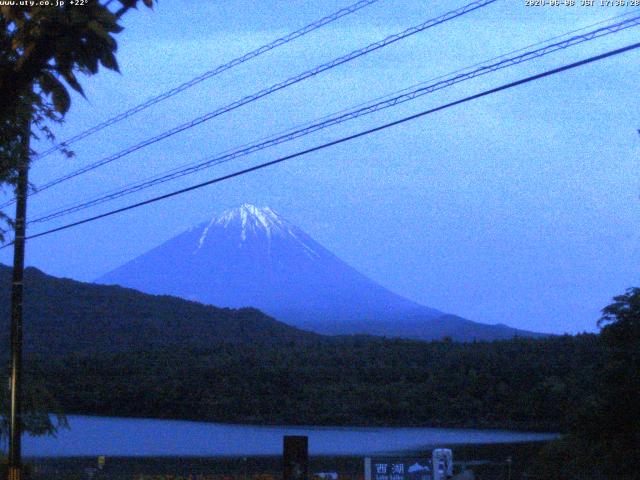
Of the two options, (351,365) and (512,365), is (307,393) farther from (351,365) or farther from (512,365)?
(512,365)

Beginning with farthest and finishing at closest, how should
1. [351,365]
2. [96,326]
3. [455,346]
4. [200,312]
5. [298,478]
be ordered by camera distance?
1. [200,312]
2. [96,326]
3. [455,346]
4. [351,365]
5. [298,478]

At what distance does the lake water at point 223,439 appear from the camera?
27609 millimetres

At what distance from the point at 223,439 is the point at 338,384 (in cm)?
985

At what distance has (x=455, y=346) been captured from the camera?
45062mm

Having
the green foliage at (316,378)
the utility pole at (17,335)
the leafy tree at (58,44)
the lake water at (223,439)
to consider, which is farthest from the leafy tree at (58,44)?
the green foliage at (316,378)

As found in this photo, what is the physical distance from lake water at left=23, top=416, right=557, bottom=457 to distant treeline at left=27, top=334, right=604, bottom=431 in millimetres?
2309

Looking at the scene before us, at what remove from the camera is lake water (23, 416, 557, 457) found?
27.6m

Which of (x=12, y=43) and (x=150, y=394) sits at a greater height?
(x=12, y=43)

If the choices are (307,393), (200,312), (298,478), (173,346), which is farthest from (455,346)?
(298,478)

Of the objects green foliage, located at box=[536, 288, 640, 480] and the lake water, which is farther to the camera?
the lake water

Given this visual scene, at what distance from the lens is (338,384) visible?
3962cm

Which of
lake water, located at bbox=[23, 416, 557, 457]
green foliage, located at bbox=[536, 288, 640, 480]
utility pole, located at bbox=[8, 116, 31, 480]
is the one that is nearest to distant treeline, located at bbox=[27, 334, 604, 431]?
lake water, located at bbox=[23, 416, 557, 457]

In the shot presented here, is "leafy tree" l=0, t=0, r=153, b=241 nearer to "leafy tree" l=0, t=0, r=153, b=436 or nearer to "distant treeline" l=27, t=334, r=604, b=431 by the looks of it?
"leafy tree" l=0, t=0, r=153, b=436

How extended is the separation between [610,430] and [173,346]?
30.1 meters
